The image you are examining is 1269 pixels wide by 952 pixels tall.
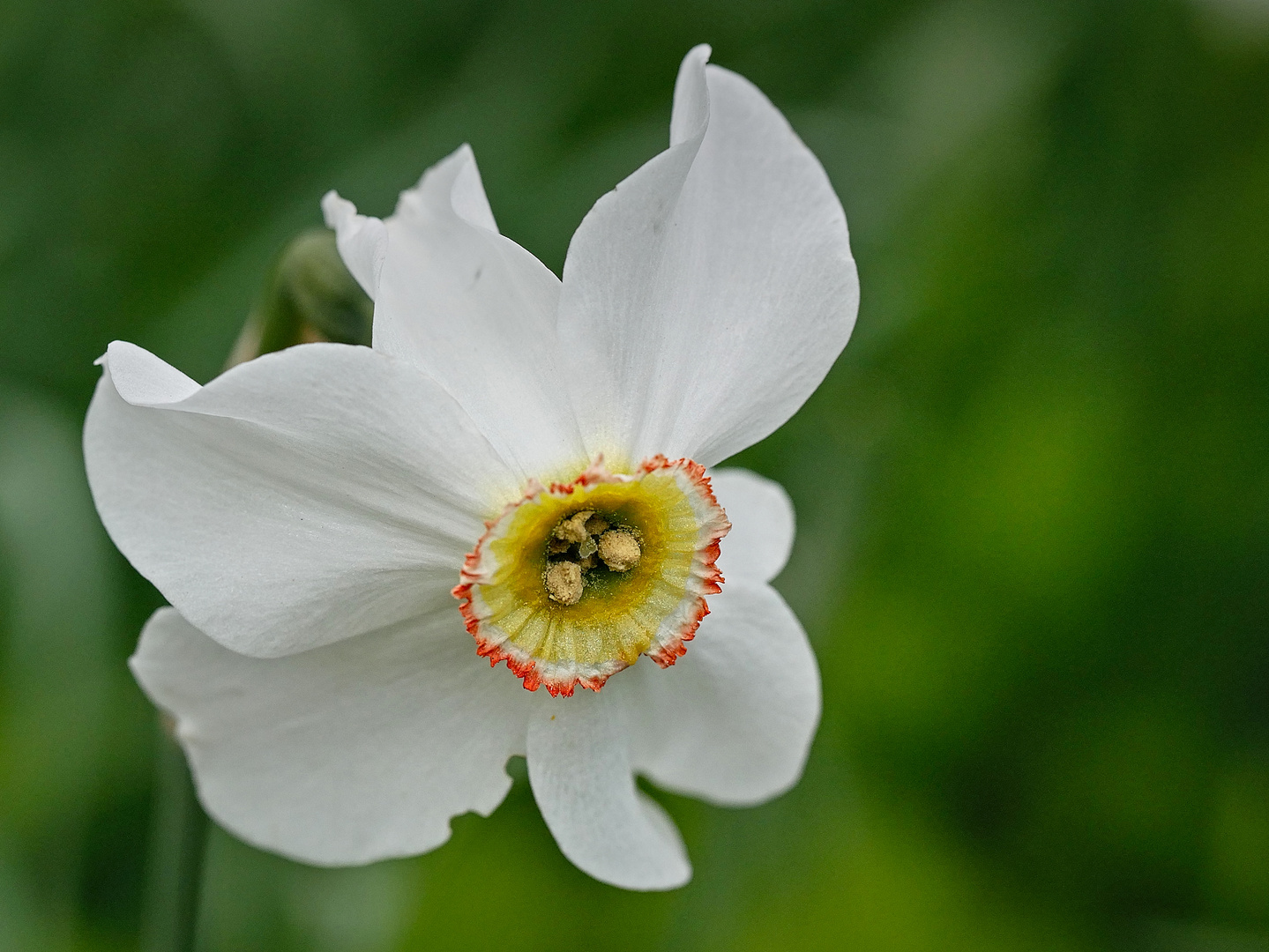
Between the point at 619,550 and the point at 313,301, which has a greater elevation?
the point at 313,301

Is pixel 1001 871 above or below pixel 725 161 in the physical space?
below

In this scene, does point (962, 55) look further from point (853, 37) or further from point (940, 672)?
point (940, 672)

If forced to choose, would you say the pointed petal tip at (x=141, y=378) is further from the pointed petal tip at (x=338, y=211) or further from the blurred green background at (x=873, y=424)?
the blurred green background at (x=873, y=424)

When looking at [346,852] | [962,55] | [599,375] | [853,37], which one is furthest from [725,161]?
[853,37]

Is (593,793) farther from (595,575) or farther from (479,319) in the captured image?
(479,319)

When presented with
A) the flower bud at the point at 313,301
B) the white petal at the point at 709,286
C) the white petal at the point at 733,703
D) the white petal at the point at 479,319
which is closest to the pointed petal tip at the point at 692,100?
the white petal at the point at 709,286

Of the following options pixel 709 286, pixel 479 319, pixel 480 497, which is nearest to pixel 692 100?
pixel 709 286

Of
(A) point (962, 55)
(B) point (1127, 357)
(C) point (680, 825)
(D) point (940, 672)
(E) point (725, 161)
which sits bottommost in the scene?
(C) point (680, 825)
